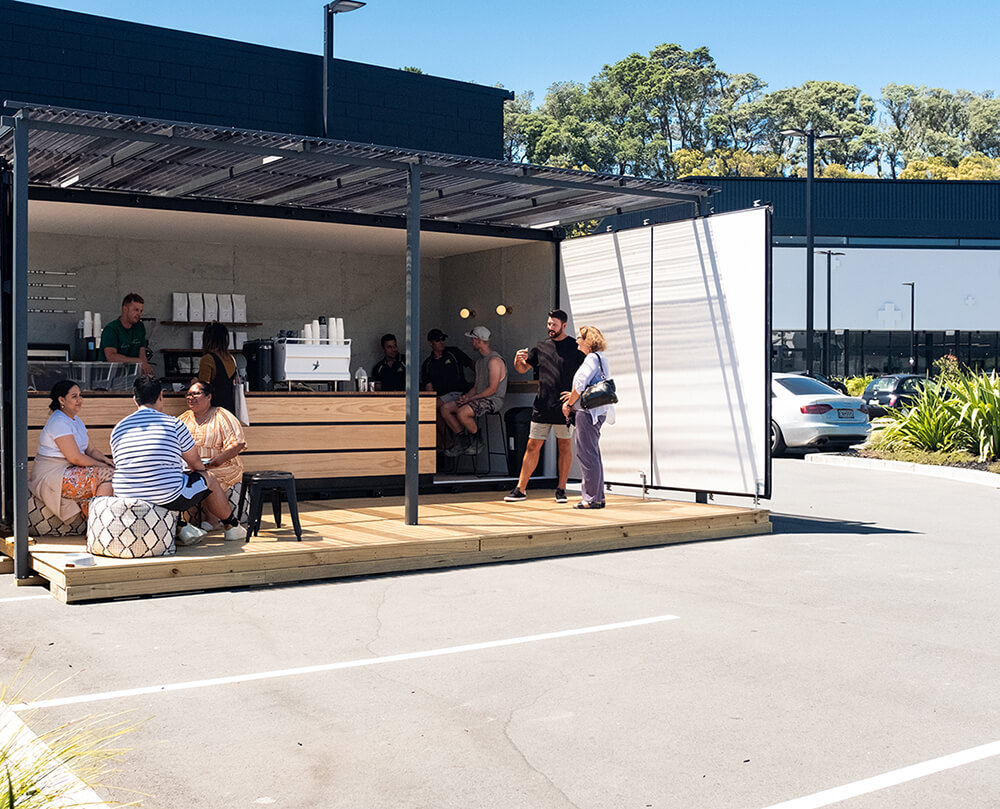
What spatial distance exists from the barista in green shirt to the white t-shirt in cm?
320

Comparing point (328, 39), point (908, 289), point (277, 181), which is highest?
point (328, 39)

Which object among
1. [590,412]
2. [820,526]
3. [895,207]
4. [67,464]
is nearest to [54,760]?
[67,464]

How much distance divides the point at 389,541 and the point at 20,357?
2.95m

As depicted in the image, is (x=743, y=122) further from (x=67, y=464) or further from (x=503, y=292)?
(x=67, y=464)

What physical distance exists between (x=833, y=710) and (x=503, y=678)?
5.15ft

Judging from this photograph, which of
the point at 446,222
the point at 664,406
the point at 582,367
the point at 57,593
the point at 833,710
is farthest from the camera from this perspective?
the point at 446,222

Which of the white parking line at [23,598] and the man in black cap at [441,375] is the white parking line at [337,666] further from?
the man in black cap at [441,375]

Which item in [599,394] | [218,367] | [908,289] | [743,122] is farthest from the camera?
[743,122]

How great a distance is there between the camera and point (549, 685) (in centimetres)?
570

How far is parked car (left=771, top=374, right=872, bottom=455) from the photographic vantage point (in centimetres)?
1984

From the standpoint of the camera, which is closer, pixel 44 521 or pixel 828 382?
pixel 44 521

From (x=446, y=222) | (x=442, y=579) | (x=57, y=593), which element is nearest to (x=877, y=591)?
(x=442, y=579)

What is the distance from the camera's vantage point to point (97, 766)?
4.41m

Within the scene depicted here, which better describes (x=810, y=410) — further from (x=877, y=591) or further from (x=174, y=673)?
(x=174, y=673)
